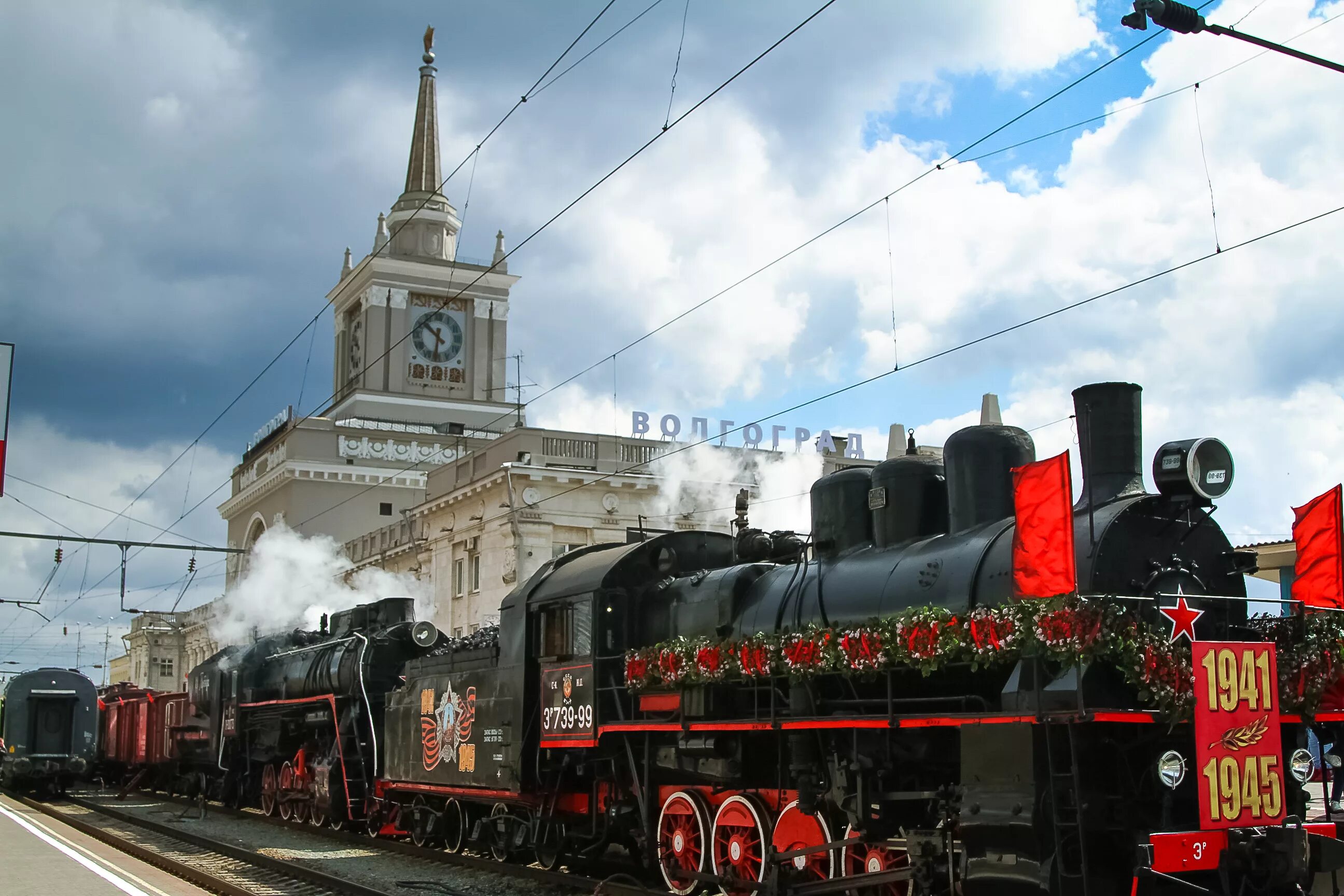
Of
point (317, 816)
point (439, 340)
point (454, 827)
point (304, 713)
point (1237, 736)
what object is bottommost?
point (317, 816)

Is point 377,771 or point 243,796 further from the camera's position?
point 243,796

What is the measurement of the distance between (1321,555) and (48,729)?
31.7 m

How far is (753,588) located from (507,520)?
79.9 feet

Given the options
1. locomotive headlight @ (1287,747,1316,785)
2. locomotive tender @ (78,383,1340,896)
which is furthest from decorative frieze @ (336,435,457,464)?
locomotive headlight @ (1287,747,1316,785)

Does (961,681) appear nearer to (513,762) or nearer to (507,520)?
(513,762)

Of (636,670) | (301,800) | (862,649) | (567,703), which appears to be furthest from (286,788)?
→ (862,649)

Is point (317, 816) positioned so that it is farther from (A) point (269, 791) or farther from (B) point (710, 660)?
(B) point (710, 660)

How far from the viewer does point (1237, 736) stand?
8453 millimetres

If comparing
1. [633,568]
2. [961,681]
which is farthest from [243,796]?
[961,681]

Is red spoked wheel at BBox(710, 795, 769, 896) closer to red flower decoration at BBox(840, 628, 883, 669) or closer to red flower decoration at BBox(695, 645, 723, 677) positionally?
red flower decoration at BBox(695, 645, 723, 677)

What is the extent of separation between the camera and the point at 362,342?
2466 inches

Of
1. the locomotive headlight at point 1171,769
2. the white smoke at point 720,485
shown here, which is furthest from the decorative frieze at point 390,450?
the locomotive headlight at point 1171,769

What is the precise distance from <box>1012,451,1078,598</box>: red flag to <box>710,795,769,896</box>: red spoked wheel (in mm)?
4213

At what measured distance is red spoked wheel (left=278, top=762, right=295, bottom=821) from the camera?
22.9 metres
